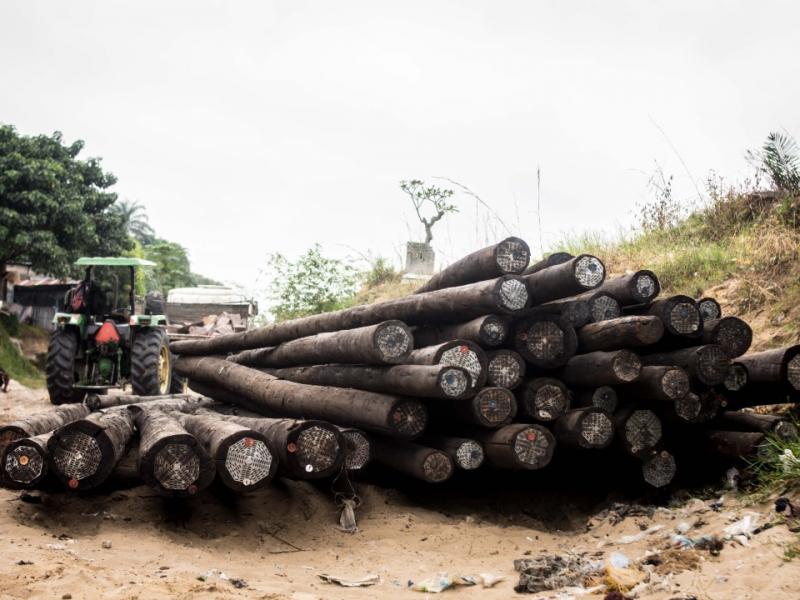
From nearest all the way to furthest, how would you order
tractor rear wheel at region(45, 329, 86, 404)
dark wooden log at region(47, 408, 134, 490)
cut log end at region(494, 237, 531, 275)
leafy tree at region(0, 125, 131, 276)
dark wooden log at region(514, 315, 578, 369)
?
dark wooden log at region(47, 408, 134, 490)
dark wooden log at region(514, 315, 578, 369)
cut log end at region(494, 237, 531, 275)
tractor rear wheel at region(45, 329, 86, 404)
leafy tree at region(0, 125, 131, 276)

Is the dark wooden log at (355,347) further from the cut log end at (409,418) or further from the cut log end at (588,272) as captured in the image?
the cut log end at (588,272)

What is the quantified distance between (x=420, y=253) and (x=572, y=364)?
13.5 meters

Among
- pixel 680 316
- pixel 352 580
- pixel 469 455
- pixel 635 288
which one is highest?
pixel 635 288

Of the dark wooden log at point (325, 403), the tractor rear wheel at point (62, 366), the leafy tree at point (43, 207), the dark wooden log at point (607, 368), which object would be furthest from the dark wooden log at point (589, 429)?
the leafy tree at point (43, 207)

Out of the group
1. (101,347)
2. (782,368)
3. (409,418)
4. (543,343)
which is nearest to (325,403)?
(409,418)

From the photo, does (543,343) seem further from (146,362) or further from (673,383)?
(146,362)

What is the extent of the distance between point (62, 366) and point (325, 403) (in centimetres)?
742

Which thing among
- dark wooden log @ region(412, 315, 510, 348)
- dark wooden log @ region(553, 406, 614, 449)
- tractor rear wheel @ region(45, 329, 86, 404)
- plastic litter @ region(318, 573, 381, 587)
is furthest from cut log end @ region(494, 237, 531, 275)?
tractor rear wheel @ region(45, 329, 86, 404)

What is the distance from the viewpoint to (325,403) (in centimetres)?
671

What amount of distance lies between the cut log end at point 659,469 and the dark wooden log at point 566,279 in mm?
1553

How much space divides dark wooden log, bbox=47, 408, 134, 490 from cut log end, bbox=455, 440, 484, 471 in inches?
106

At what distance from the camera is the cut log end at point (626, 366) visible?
5.92 metres

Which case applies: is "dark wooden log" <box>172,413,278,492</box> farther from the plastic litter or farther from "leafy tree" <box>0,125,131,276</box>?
"leafy tree" <box>0,125,131,276</box>

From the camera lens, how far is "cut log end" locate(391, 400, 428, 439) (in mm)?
6055
